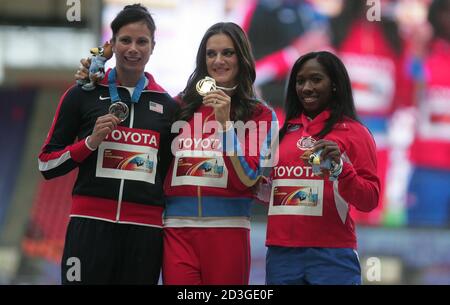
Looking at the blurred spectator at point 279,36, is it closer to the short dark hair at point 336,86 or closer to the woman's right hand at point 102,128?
the short dark hair at point 336,86

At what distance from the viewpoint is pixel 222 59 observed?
140 inches

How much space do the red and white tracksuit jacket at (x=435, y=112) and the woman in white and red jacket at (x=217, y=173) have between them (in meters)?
7.57

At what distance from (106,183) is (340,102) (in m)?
1.03

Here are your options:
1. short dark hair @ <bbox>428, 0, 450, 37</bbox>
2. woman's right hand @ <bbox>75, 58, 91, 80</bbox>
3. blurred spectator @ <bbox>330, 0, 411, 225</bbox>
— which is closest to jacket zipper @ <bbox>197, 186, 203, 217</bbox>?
woman's right hand @ <bbox>75, 58, 91, 80</bbox>

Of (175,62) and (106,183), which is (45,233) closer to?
(175,62)

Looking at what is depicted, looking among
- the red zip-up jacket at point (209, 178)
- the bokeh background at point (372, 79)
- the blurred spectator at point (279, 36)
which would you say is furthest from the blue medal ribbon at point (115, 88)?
the blurred spectator at point (279, 36)

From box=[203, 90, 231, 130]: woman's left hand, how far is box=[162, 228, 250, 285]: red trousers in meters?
0.46

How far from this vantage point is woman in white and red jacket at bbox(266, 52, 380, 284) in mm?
3373

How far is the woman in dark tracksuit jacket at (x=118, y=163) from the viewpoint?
3.40 metres

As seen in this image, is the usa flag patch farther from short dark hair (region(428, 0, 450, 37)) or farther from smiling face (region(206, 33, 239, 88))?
short dark hair (region(428, 0, 450, 37))

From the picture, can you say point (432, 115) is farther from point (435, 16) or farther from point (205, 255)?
point (205, 255)
